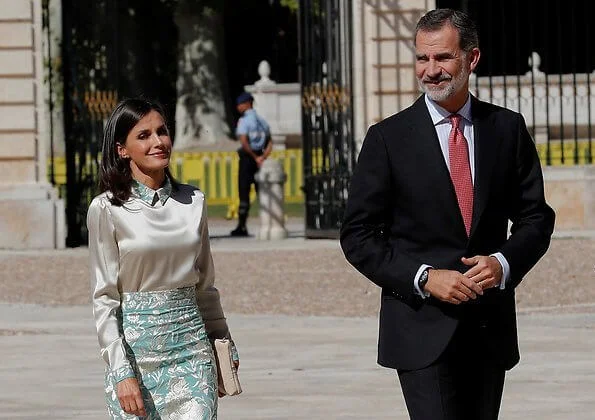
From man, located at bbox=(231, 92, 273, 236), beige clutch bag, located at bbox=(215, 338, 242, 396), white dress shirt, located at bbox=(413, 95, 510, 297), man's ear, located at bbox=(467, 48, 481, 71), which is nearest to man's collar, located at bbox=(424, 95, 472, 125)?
white dress shirt, located at bbox=(413, 95, 510, 297)

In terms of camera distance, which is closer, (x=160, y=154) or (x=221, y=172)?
(x=160, y=154)

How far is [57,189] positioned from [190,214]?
52.1ft

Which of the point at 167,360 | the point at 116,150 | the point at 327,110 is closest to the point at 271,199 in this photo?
the point at 327,110

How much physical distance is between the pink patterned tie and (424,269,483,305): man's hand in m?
0.19

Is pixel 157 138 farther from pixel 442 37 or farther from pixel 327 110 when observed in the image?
pixel 327 110

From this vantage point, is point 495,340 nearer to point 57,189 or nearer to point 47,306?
point 47,306

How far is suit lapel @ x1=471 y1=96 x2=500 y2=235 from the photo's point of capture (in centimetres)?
532

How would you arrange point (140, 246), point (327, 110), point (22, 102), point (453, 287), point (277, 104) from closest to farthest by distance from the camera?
point (453, 287)
point (140, 246)
point (22, 102)
point (327, 110)
point (277, 104)

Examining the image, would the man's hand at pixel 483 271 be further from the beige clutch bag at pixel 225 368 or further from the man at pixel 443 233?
the beige clutch bag at pixel 225 368

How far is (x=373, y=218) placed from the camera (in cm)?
534

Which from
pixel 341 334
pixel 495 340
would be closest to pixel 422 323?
pixel 495 340

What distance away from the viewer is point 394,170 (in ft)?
17.5

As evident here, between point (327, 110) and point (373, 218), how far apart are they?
16.5m

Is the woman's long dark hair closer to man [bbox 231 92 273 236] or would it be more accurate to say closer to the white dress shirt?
the white dress shirt
